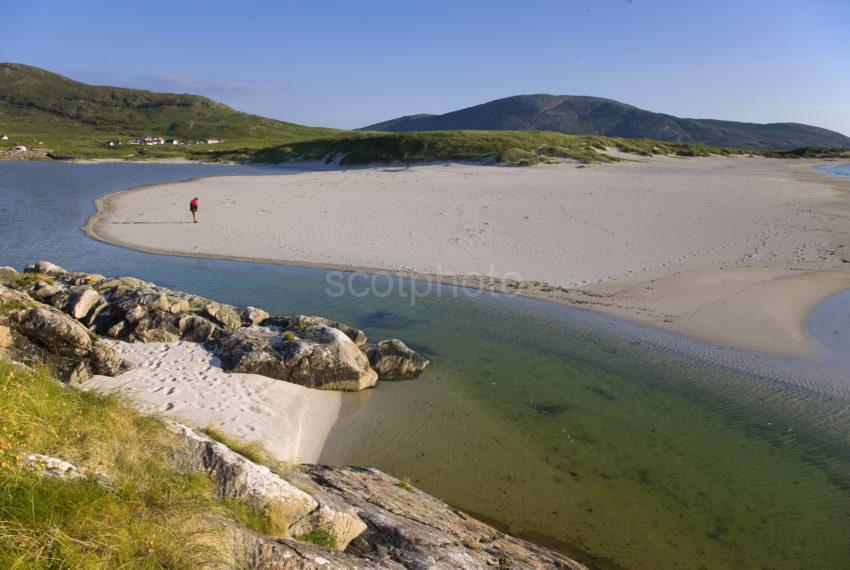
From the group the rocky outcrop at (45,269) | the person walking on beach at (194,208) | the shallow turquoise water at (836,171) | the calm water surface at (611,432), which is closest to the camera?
the calm water surface at (611,432)

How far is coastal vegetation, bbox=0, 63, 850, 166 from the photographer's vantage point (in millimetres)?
67188

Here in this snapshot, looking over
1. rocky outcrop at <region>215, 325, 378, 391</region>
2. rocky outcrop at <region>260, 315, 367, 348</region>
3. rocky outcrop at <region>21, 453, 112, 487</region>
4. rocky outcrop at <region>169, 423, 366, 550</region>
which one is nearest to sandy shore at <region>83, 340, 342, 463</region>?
rocky outcrop at <region>215, 325, 378, 391</region>

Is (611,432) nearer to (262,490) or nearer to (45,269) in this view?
(262,490)

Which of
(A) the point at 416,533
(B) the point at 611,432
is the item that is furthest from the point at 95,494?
(B) the point at 611,432

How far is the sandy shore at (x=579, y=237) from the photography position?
59.2ft

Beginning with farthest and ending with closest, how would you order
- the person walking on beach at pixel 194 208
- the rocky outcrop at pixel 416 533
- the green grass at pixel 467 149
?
the green grass at pixel 467 149 → the person walking on beach at pixel 194 208 → the rocky outcrop at pixel 416 533

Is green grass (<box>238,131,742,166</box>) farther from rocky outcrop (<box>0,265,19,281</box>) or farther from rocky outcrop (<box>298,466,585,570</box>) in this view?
rocky outcrop (<box>298,466,585,570</box>)

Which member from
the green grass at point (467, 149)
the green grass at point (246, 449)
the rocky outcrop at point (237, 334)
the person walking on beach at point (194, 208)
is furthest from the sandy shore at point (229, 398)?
the green grass at point (467, 149)

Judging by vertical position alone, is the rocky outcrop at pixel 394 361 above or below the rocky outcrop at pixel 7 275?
below

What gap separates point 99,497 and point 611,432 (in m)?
9.86

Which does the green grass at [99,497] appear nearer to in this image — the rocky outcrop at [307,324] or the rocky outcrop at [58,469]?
the rocky outcrop at [58,469]

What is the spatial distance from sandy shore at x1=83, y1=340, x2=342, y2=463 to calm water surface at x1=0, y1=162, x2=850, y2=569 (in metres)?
0.67

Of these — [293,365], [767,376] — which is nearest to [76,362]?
[293,365]

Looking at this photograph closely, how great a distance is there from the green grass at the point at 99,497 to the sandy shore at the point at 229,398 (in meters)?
4.60
